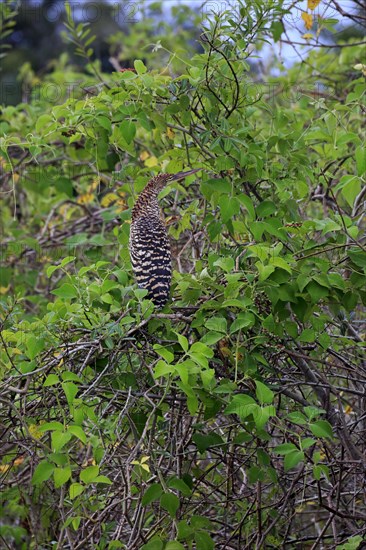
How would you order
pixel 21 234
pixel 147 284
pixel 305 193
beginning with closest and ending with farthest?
pixel 147 284 → pixel 305 193 → pixel 21 234

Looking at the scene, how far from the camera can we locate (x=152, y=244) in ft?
9.13

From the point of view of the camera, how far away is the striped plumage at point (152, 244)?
2629mm

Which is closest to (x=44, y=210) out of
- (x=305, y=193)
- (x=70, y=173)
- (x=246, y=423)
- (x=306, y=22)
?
(x=70, y=173)

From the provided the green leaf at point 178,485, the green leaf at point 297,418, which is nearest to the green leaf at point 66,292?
the green leaf at point 178,485

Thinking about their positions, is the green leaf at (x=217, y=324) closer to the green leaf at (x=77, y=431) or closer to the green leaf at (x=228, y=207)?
Answer: the green leaf at (x=228, y=207)

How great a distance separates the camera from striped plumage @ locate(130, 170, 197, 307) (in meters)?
2.63

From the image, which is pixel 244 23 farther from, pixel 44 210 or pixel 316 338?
pixel 44 210

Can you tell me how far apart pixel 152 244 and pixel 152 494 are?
2.88 ft

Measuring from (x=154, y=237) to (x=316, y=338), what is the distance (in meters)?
0.67

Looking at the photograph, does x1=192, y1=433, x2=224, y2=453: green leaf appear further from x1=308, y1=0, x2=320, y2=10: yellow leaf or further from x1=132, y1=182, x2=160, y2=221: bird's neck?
x1=308, y1=0, x2=320, y2=10: yellow leaf

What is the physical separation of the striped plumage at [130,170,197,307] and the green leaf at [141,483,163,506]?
0.59 m

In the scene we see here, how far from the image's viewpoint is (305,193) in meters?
3.02

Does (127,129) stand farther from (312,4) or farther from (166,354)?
(312,4)

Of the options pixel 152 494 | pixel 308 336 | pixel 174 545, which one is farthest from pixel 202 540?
pixel 308 336
